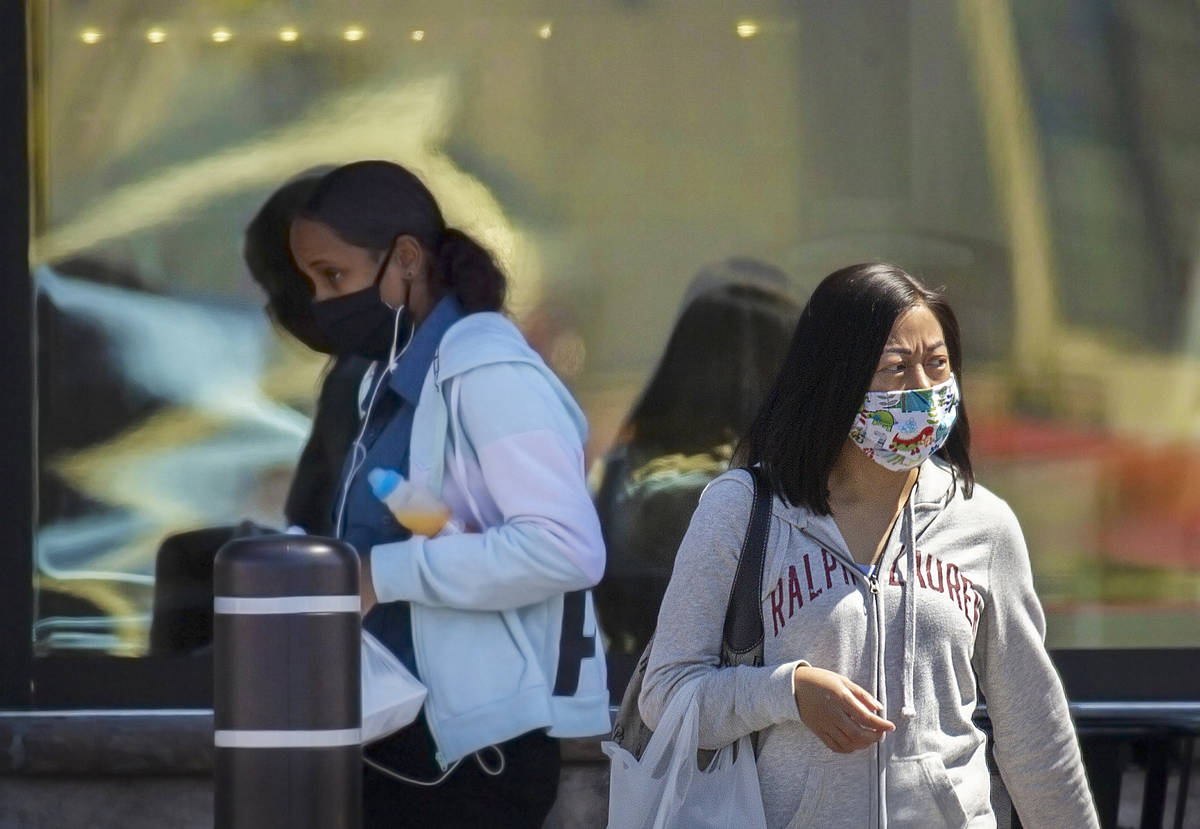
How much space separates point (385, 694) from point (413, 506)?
1.35ft

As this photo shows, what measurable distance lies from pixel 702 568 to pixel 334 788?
2.61 feet

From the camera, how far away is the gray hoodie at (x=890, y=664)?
283 cm

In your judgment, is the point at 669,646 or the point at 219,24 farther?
the point at 219,24

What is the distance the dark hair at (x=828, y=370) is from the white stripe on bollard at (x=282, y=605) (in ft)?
2.62

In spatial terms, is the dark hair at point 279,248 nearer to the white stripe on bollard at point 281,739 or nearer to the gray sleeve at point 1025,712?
the white stripe on bollard at point 281,739

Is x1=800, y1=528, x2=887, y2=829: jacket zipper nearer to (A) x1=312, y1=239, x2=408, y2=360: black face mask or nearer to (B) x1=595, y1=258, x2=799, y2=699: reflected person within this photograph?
(A) x1=312, y1=239, x2=408, y2=360: black face mask

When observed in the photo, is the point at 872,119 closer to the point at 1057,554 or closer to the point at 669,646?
the point at 1057,554

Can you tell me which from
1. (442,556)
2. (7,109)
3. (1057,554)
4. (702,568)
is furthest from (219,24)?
(702,568)

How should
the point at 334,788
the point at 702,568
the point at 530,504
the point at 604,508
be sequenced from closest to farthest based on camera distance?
1. the point at 702,568
2. the point at 334,788
3. the point at 530,504
4. the point at 604,508

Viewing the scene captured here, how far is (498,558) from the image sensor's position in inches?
154

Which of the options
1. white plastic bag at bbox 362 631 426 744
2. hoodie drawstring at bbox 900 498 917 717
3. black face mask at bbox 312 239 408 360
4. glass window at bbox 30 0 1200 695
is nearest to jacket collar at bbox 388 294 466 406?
black face mask at bbox 312 239 408 360

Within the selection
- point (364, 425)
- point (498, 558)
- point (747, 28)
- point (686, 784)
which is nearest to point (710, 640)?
point (686, 784)

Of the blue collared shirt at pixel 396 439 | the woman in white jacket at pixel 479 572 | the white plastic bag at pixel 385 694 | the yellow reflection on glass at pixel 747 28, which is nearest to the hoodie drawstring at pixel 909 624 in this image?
the woman in white jacket at pixel 479 572

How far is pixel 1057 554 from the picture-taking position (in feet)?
19.7
